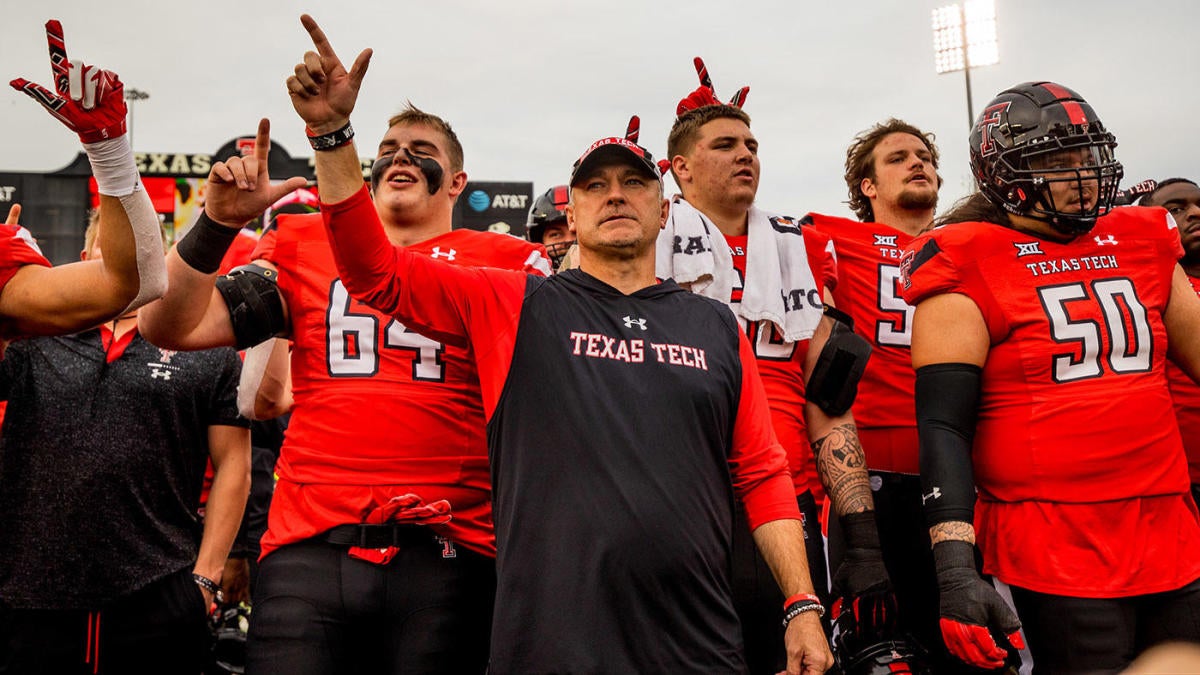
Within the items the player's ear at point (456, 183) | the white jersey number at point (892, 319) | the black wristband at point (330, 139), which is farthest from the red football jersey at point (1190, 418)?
the black wristband at point (330, 139)

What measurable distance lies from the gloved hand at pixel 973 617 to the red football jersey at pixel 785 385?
75 centimetres

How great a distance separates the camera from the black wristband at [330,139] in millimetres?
2580

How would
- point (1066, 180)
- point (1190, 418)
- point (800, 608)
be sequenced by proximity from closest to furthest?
1. point (800, 608)
2. point (1066, 180)
3. point (1190, 418)

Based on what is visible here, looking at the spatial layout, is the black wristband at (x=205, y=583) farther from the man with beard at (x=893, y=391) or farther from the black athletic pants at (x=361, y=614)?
the man with beard at (x=893, y=391)

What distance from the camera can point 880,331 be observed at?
14.8 feet

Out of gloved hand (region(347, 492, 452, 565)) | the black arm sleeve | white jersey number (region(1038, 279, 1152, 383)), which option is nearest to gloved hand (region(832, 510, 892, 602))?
the black arm sleeve

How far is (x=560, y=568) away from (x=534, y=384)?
0.52 m

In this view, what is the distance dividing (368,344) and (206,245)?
0.62m

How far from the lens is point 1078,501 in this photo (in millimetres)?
3115

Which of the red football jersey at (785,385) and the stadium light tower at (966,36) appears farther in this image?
the stadium light tower at (966,36)

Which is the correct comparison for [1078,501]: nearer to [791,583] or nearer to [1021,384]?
[1021,384]

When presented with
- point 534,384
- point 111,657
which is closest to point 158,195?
point 111,657

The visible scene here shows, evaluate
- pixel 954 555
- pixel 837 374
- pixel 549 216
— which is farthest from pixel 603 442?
pixel 549 216

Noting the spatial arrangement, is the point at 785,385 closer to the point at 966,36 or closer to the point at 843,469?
the point at 843,469
